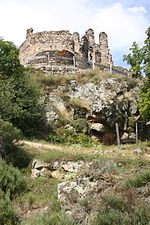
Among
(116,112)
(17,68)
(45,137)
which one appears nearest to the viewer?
(45,137)

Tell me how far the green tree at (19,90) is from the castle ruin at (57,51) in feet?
22.9

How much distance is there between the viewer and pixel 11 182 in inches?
323

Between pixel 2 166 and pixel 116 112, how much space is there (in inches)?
426

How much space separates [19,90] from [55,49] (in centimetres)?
1125

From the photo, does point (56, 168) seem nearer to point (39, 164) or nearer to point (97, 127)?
point (39, 164)

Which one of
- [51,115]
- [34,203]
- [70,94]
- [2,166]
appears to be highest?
[70,94]

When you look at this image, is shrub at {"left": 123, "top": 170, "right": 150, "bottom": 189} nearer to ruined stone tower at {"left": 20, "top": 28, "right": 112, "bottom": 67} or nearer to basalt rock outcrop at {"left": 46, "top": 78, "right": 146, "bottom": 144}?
basalt rock outcrop at {"left": 46, "top": 78, "right": 146, "bottom": 144}

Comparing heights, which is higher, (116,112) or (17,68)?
(17,68)

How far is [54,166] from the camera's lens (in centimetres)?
1005

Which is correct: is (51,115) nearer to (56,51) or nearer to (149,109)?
(149,109)

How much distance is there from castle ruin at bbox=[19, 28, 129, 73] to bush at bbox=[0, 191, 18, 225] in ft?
57.6

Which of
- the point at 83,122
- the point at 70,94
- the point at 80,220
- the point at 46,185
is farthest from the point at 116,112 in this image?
the point at 80,220

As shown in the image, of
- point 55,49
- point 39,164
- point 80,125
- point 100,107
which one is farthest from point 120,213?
point 55,49

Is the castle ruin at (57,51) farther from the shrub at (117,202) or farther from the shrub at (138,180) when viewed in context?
the shrub at (117,202)
